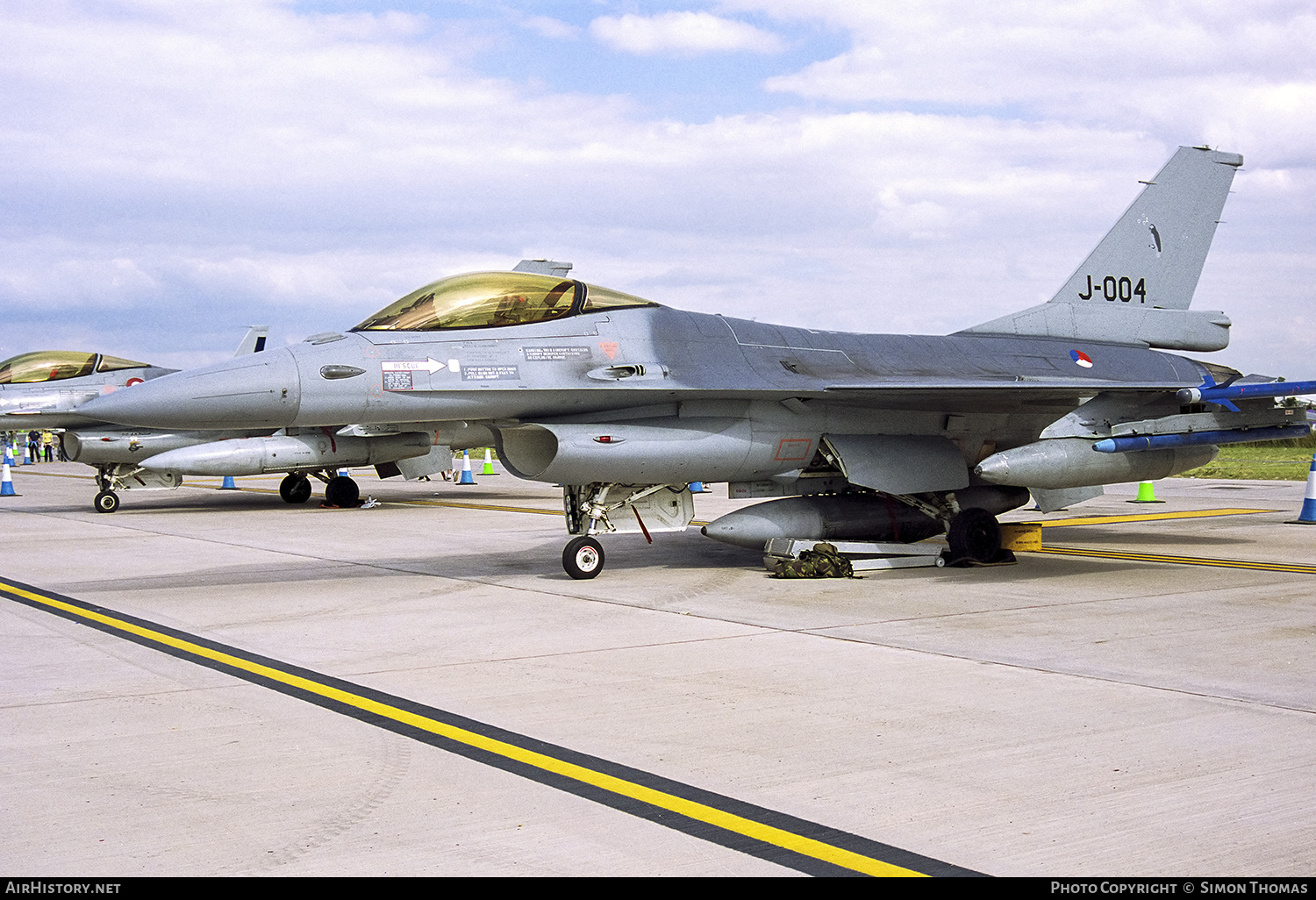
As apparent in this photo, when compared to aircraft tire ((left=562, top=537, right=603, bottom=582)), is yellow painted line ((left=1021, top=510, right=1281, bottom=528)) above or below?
below

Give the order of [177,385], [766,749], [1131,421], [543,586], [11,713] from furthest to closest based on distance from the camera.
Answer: [1131,421] → [543,586] → [177,385] → [11,713] → [766,749]

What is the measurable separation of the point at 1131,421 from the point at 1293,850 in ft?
24.5

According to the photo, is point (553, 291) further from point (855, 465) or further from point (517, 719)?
point (517, 719)

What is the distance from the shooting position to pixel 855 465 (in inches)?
413

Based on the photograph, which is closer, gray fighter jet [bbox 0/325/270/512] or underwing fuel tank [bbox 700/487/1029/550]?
underwing fuel tank [bbox 700/487/1029/550]

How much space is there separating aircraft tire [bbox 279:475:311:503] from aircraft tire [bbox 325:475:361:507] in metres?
1.13

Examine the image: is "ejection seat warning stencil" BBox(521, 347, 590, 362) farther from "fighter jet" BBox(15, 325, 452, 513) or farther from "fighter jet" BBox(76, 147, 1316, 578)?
"fighter jet" BBox(15, 325, 452, 513)

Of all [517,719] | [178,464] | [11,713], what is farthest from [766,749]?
[178,464]

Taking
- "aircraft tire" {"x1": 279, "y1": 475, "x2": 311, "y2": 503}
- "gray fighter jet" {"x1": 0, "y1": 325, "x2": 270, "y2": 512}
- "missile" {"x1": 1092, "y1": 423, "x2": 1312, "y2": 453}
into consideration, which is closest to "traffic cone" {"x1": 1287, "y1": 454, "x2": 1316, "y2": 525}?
"missile" {"x1": 1092, "y1": 423, "x2": 1312, "y2": 453}

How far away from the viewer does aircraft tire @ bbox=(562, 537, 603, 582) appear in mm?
10000

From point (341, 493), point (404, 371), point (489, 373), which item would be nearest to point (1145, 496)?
point (341, 493)

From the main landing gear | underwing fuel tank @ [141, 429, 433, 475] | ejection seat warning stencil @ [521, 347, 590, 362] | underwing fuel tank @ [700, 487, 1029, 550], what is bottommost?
underwing fuel tank @ [700, 487, 1029, 550]

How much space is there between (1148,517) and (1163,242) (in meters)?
4.88

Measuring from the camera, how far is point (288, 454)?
63.7ft
